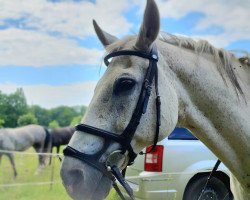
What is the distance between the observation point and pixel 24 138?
50.3 feet

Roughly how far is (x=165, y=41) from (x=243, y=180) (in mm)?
1035

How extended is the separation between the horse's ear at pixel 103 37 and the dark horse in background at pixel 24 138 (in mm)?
10356

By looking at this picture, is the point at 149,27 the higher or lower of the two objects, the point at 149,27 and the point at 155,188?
the higher

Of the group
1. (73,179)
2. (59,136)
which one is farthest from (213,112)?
(59,136)

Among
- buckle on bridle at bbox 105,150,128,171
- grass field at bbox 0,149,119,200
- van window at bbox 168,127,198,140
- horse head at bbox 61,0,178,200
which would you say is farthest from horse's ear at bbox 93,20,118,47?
grass field at bbox 0,149,119,200

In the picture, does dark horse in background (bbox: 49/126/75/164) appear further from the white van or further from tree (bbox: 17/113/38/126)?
tree (bbox: 17/113/38/126)

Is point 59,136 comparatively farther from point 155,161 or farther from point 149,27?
point 149,27

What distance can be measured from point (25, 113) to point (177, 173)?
61594 mm

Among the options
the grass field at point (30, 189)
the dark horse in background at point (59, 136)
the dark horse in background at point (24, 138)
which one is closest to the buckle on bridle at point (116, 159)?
the grass field at point (30, 189)

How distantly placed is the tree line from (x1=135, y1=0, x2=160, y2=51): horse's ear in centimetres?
4902

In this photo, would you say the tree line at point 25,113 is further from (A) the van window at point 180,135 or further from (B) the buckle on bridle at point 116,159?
(B) the buckle on bridle at point 116,159

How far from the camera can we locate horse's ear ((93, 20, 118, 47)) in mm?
2727

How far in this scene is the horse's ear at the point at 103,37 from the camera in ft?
8.95

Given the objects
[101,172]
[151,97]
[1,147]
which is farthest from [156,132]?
[1,147]
